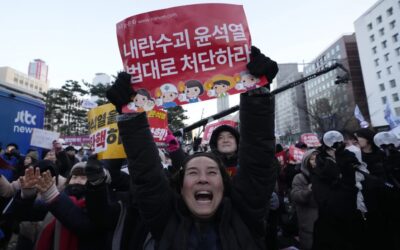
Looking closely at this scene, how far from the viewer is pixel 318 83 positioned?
76375mm

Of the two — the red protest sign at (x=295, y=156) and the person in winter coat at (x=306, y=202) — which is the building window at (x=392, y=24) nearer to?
the red protest sign at (x=295, y=156)

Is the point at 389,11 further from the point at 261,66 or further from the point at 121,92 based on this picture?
the point at 121,92

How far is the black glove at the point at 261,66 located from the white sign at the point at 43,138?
15.0 ft

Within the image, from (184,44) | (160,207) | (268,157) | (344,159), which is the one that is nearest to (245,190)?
(268,157)

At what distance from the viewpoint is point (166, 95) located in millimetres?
1862

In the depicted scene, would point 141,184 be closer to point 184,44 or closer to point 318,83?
point 184,44

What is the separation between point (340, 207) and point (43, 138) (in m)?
5.09

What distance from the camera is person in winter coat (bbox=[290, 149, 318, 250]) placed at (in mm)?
3895

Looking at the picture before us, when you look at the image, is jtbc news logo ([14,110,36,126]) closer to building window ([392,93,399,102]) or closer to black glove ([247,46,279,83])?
black glove ([247,46,279,83])

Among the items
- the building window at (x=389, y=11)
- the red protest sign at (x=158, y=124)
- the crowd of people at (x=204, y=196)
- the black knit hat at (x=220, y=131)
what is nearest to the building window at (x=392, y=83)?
the building window at (x=389, y=11)

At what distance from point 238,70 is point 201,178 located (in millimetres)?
756

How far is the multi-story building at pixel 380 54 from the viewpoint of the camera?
44562 millimetres

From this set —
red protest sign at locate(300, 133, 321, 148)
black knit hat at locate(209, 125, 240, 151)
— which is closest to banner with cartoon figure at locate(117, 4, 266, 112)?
black knit hat at locate(209, 125, 240, 151)

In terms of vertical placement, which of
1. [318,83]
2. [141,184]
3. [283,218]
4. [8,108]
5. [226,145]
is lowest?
[283,218]
